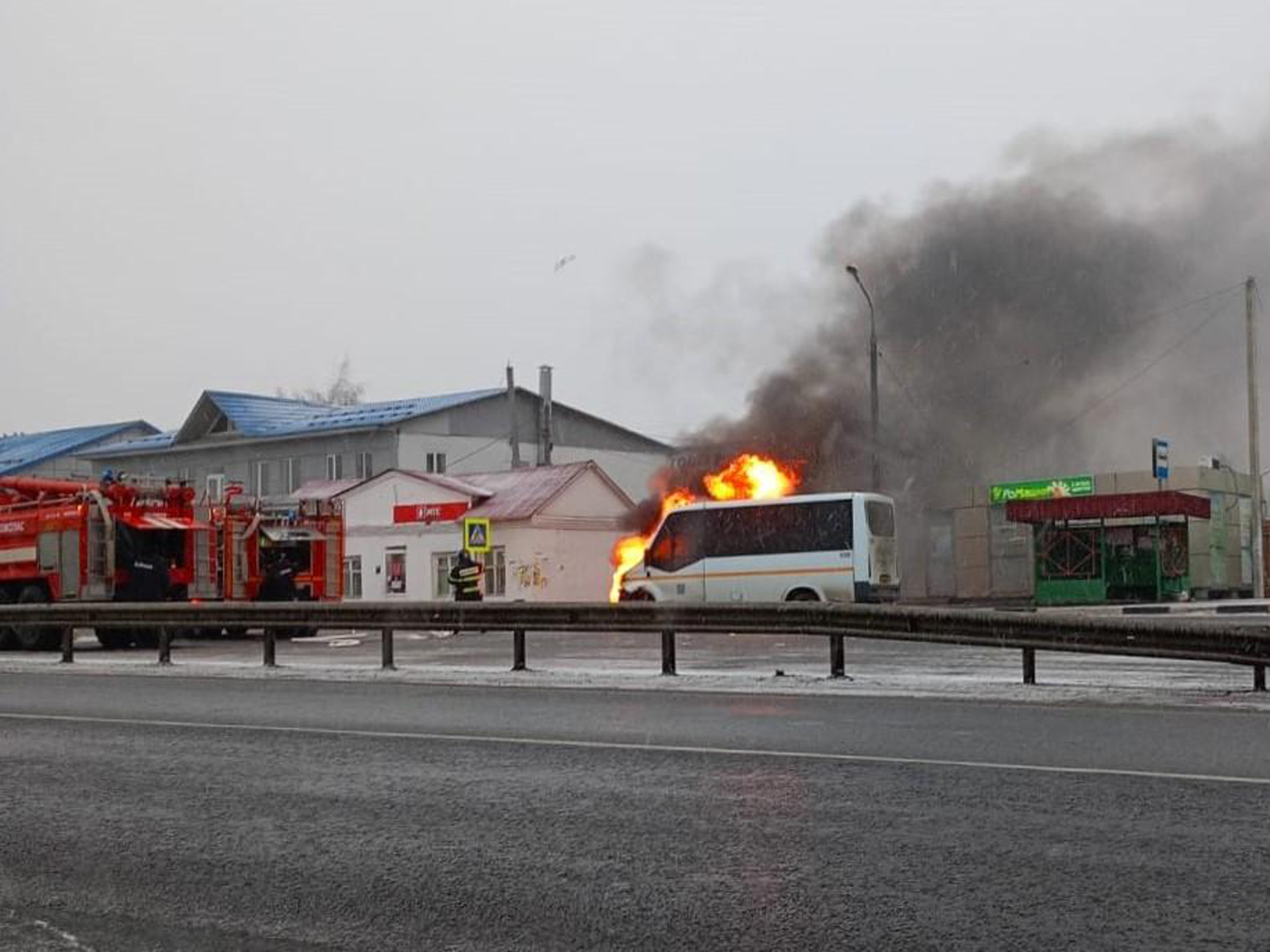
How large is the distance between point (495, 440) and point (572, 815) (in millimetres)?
54952

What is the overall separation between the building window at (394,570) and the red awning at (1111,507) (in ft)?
66.9

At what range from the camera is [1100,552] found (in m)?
38.7

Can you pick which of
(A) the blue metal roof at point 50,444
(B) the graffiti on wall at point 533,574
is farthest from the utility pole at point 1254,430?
(A) the blue metal roof at point 50,444

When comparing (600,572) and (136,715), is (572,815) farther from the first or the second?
(600,572)

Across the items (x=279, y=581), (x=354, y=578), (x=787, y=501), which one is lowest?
(x=354, y=578)

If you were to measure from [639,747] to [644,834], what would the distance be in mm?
3047

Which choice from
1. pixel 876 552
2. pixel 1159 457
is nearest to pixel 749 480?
pixel 876 552

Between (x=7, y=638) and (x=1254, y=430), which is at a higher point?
(x=1254, y=430)

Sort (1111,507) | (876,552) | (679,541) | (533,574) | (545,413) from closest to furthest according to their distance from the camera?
(876,552) → (679,541) → (1111,507) → (533,574) → (545,413)

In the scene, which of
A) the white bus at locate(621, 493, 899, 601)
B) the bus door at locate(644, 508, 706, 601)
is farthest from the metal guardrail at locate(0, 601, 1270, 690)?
the bus door at locate(644, 508, 706, 601)

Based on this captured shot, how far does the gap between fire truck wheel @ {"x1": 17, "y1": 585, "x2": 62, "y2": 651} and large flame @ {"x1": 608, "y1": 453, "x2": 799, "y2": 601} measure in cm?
1373

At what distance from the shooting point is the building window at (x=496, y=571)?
47969 millimetres

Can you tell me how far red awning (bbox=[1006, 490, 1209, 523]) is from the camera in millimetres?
36000

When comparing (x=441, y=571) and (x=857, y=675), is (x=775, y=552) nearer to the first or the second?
(x=857, y=675)
